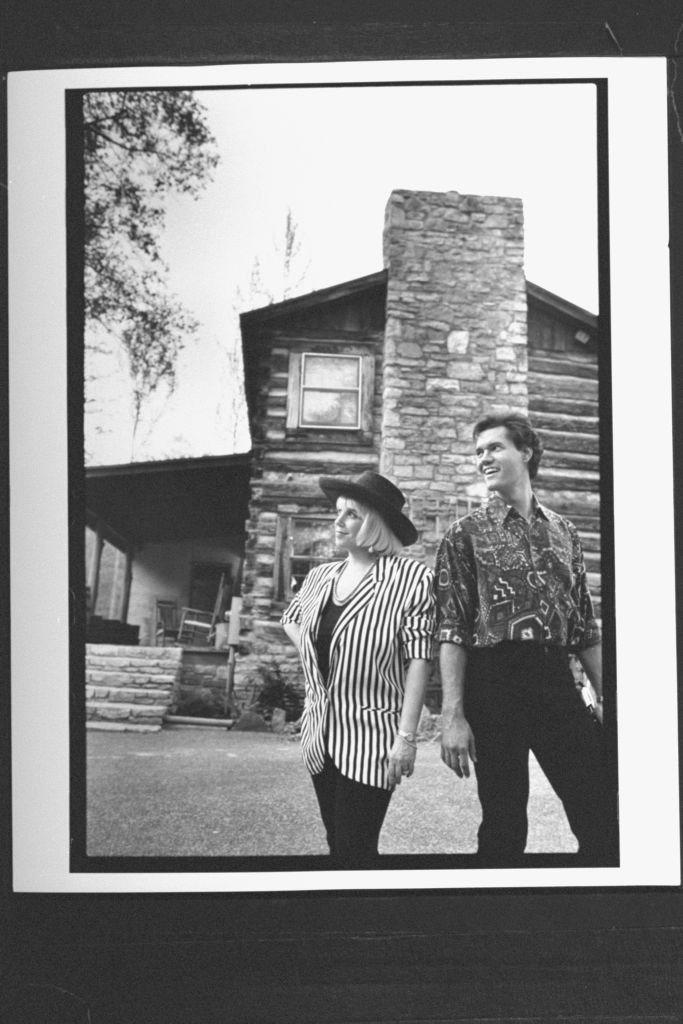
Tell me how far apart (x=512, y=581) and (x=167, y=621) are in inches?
42.1

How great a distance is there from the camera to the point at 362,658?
2912mm

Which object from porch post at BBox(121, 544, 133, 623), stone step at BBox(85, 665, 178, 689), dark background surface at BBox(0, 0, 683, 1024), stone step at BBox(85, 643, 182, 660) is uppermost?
porch post at BBox(121, 544, 133, 623)

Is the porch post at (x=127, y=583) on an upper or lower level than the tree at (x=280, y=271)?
lower

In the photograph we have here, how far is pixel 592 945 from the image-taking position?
2.88m

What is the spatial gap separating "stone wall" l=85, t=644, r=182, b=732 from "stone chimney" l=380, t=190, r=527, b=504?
92cm

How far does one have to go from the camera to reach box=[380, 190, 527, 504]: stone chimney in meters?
2.97

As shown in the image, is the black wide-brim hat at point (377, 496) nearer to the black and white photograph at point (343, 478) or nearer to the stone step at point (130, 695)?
the black and white photograph at point (343, 478)

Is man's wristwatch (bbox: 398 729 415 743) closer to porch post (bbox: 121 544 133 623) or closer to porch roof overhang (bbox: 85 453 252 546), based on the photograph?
porch roof overhang (bbox: 85 453 252 546)

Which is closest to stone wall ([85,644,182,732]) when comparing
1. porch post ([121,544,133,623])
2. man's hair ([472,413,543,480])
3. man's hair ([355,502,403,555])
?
porch post ([121,544,133,623])

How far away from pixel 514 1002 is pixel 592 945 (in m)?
0.29

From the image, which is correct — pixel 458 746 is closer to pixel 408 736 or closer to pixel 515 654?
pixel 408 736

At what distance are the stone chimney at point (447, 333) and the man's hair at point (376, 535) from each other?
126mm

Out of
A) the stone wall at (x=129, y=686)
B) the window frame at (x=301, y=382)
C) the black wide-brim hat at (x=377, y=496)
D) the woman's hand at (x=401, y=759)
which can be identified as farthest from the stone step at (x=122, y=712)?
the window frame at (x=301, y=382)

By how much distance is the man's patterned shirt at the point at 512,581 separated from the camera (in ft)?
9.63
